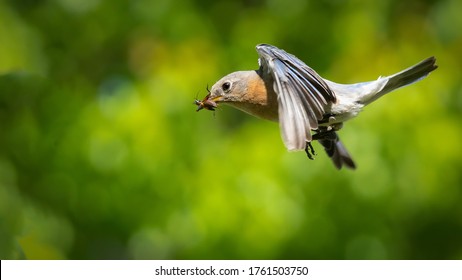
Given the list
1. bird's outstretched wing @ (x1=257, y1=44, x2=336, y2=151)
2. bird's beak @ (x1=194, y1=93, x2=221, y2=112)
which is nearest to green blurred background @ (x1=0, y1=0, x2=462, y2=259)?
bird's beak @ (x1=194, y1=93, x2=221, y2=112)

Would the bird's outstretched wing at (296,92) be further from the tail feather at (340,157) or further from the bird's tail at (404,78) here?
the tail feather at (340,157)

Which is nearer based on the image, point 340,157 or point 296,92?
point 296,92

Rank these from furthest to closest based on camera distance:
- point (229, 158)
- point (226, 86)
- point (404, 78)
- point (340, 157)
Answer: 1. point (229, 158)
2. point (340, 157)
3. point (404, 78)
4. point (226, 86)

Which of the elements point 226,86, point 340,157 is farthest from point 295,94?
point 340,157

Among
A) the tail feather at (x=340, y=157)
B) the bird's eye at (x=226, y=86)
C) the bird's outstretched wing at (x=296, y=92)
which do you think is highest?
the tail feather at (x=340, y=157)

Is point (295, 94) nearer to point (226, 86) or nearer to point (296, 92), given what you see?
point (296, 92)

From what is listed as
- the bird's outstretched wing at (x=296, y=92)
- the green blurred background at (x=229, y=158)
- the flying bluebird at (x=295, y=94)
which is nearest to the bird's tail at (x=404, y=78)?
the flying bluebird at (x=295, y=94)

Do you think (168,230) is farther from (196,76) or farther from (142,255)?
(196,76)
